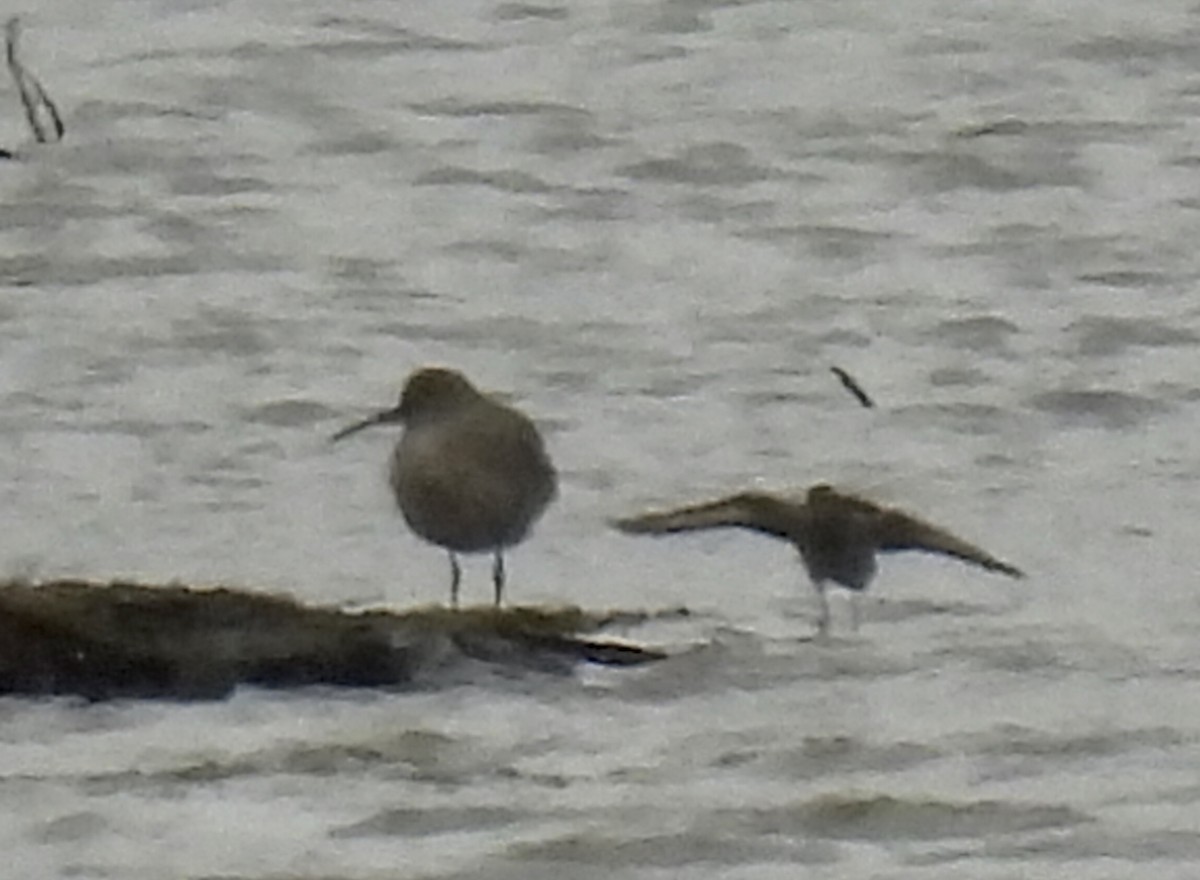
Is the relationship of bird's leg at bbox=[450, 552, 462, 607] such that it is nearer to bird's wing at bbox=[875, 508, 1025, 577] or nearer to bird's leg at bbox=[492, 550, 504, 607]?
bird's leg at bbox=[492, 550, 504, 607]

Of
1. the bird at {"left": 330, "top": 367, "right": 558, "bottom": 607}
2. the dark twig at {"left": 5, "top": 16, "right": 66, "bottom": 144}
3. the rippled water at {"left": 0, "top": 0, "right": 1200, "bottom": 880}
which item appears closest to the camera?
the rippled water at {"left": 0, "top": 0, "right": 1200, "bottom": 880}

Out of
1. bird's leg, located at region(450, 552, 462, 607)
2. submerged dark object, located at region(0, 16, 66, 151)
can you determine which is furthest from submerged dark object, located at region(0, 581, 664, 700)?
submerged dark object, located at region(0, 16, 66, 151)

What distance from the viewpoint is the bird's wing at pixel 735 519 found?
1.82m

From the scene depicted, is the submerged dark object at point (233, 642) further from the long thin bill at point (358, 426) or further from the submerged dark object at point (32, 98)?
the submerged dark object at point (32, 98)

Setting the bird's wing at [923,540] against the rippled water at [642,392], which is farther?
the bird's wing at [923,540]

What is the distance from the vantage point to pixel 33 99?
1951 millimetres

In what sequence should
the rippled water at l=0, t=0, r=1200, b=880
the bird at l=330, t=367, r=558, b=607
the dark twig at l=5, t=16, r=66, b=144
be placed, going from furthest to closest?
the dark twig at l=5, t=16, r=66, b=144 < the bird at l=330, t=367, r=558, b=607 < the rippled water at l=0, t=0, r=1200, b=880

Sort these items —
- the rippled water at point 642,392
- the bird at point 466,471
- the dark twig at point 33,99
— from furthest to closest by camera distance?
the dark twig at point 33,99 → the bird at point 466,471 → the rippled water at point 642,392

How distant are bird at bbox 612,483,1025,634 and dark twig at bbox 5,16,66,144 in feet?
1.41

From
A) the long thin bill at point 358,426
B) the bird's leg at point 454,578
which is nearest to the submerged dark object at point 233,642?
the bird's leg at point 454,578

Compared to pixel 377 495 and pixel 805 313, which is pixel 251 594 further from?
pixel 805 313

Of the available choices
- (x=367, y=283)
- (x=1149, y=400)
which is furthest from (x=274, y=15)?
(x=1149, y=400)

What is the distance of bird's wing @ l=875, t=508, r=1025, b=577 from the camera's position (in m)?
1.81

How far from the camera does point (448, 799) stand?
170 centimetres
